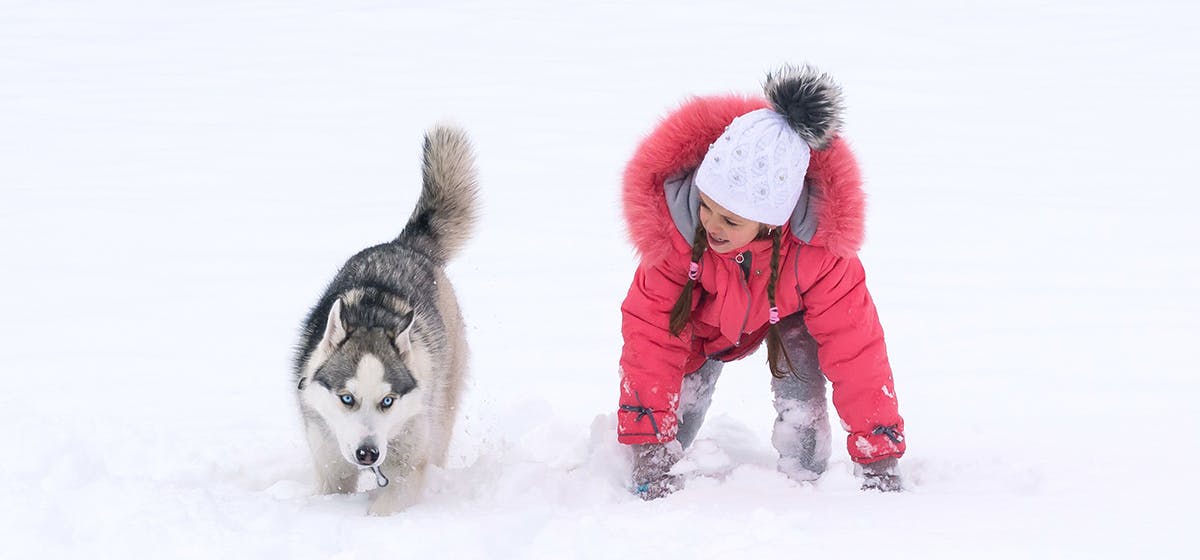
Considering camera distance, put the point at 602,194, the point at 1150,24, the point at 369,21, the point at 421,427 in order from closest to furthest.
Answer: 1. the point at 421,427
2. the point at 602,194
3. the point at 1150,24
4. the point at 369,21

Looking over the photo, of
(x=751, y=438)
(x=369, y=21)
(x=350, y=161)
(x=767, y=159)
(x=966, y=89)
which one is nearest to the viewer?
(x=767, y=159)

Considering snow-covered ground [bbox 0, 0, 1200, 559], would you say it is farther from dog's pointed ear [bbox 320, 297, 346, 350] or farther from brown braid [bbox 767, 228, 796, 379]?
dog's pointed ear [bbox 320, 297, 346, 350]

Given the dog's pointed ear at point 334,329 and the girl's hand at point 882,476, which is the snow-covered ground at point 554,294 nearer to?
the girl's hand at point 882,476

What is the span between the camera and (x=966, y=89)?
14281 mm

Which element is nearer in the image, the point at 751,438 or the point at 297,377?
the point at 297,377

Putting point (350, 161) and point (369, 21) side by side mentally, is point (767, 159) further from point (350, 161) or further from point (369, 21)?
point (369, 21)

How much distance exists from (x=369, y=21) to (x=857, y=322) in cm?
1701

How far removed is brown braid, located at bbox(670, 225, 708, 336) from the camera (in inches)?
147

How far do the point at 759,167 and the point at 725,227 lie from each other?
10.3 inches

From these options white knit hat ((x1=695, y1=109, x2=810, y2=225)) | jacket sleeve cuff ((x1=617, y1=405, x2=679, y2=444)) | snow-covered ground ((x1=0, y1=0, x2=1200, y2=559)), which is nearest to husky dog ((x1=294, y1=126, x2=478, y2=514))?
snow-covered ground ((x1=0, y1=0, x2=1200, y2=559))

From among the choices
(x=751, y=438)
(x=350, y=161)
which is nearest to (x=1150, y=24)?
(x=350, y=161)

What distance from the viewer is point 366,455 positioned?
11.6ft

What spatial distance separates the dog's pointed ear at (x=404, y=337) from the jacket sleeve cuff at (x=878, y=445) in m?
1.60

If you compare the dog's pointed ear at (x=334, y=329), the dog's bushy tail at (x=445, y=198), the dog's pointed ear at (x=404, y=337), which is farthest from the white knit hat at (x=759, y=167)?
the dog's bushy tail at (x=445, y=198)
